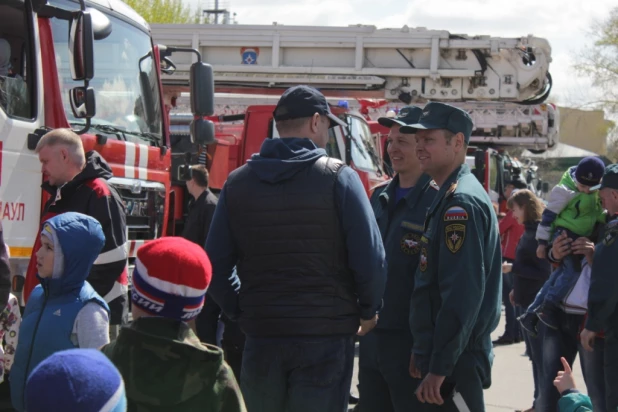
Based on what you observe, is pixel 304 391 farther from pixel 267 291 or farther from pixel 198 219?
pixel 198 219

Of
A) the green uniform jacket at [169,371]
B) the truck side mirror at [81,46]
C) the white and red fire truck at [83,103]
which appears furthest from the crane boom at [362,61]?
the green uniform jacket at [169,371]

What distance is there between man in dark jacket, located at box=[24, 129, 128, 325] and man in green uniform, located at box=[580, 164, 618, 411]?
8.67 ft

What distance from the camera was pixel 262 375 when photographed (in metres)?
3.82

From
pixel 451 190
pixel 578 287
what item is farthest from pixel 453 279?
pixel 578 287

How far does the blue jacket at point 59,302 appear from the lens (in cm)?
363

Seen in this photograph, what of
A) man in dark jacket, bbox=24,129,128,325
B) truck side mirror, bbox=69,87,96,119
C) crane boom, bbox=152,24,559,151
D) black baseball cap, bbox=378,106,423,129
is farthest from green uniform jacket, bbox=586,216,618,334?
crane boom, bbox=152,24,559,151

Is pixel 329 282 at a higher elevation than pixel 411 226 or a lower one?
lower

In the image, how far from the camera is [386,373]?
4.18m

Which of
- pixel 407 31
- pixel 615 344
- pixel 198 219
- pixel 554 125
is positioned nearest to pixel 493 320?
pixel 615 344

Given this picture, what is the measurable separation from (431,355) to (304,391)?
22.2 inches

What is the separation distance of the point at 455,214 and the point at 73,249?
1617mm

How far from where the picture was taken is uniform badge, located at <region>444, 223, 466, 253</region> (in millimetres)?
3775

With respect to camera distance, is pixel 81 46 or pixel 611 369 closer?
pixel 611 369

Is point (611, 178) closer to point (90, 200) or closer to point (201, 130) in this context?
point (90, 200)
